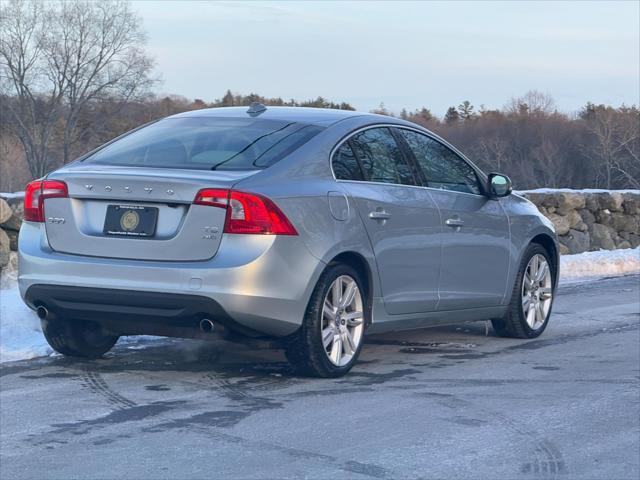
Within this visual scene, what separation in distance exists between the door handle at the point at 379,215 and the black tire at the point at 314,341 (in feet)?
1.31

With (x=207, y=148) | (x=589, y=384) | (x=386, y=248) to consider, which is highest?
(x=207, y=148)

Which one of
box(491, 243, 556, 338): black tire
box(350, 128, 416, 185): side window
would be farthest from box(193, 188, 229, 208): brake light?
box(491, 243, 556, 338): black tire

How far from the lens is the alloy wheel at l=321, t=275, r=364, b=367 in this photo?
6.86 metres

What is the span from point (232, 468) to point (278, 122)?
289 cm

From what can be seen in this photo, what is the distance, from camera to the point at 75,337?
7.29m

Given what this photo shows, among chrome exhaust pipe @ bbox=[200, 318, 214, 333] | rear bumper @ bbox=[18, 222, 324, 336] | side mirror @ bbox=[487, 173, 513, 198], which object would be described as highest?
side mirror @ bbox=[487, 173, 513, 198]

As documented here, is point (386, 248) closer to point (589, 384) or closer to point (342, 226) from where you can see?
point (342, 226)

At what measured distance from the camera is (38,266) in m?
6.68

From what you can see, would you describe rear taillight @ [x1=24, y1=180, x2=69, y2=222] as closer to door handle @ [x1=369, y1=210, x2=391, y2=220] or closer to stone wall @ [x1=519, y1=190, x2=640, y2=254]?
door handle @ [x1=369, y1=210, x2=391, y2=220]

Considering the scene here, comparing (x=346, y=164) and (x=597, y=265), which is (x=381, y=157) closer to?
(x=346, y=164)

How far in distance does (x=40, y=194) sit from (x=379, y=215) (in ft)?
6.63

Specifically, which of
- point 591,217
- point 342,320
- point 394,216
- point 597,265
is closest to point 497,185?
point 394,216

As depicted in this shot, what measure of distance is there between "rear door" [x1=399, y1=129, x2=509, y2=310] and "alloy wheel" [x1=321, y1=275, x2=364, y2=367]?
980 mm

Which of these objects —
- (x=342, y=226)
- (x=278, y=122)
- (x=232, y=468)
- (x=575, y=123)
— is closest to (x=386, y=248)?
(x=342, y=226)
